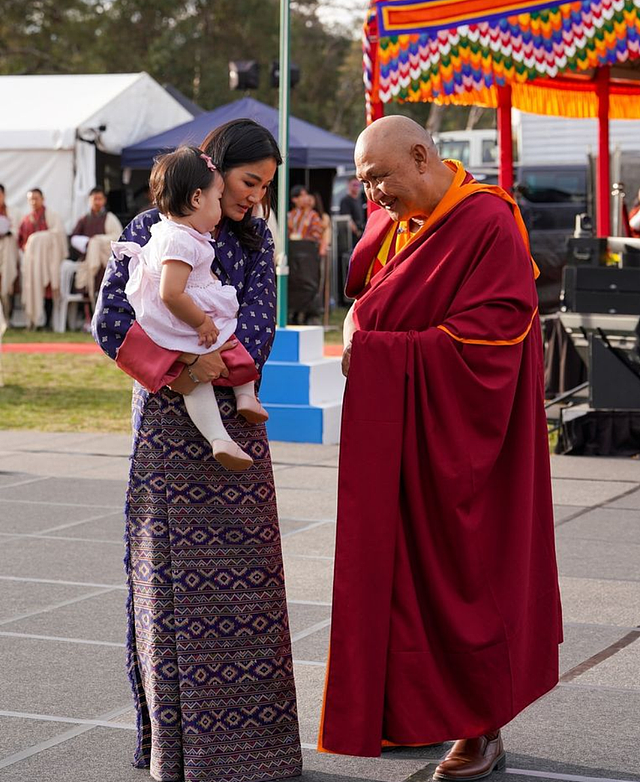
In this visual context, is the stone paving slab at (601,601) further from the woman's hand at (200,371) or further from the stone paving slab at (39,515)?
the stone paving slab at (39,515)

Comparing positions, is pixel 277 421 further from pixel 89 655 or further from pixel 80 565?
pixel 89 655

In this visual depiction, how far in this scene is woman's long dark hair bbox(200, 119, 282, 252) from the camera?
3.54 meters

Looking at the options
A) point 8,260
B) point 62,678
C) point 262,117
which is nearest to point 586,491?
point 62,678

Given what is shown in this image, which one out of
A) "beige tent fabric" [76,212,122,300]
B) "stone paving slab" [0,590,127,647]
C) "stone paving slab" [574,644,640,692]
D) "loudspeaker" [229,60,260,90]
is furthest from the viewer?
"loudspeaker" [229,60,260,90]

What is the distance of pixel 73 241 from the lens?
18.1m

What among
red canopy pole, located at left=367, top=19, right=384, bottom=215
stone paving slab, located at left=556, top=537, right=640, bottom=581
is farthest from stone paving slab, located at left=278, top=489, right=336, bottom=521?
red canopy pole, located at left=367, top=19, right=384, bottom=215

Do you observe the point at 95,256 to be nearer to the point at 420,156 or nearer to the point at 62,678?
the point at 62,678

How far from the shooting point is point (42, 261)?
59.0 feet

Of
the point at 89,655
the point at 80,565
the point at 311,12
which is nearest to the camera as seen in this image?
the point at 89,655

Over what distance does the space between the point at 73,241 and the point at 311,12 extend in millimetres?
34898

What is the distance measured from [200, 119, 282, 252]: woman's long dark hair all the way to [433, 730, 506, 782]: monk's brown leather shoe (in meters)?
1.40

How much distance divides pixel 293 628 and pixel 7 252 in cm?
1403

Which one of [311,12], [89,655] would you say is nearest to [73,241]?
[89,655]

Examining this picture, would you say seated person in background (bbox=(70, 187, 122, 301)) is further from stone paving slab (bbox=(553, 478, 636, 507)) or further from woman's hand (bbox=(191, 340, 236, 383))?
woman's hand (bbox=(191, 340, 236, 383))
